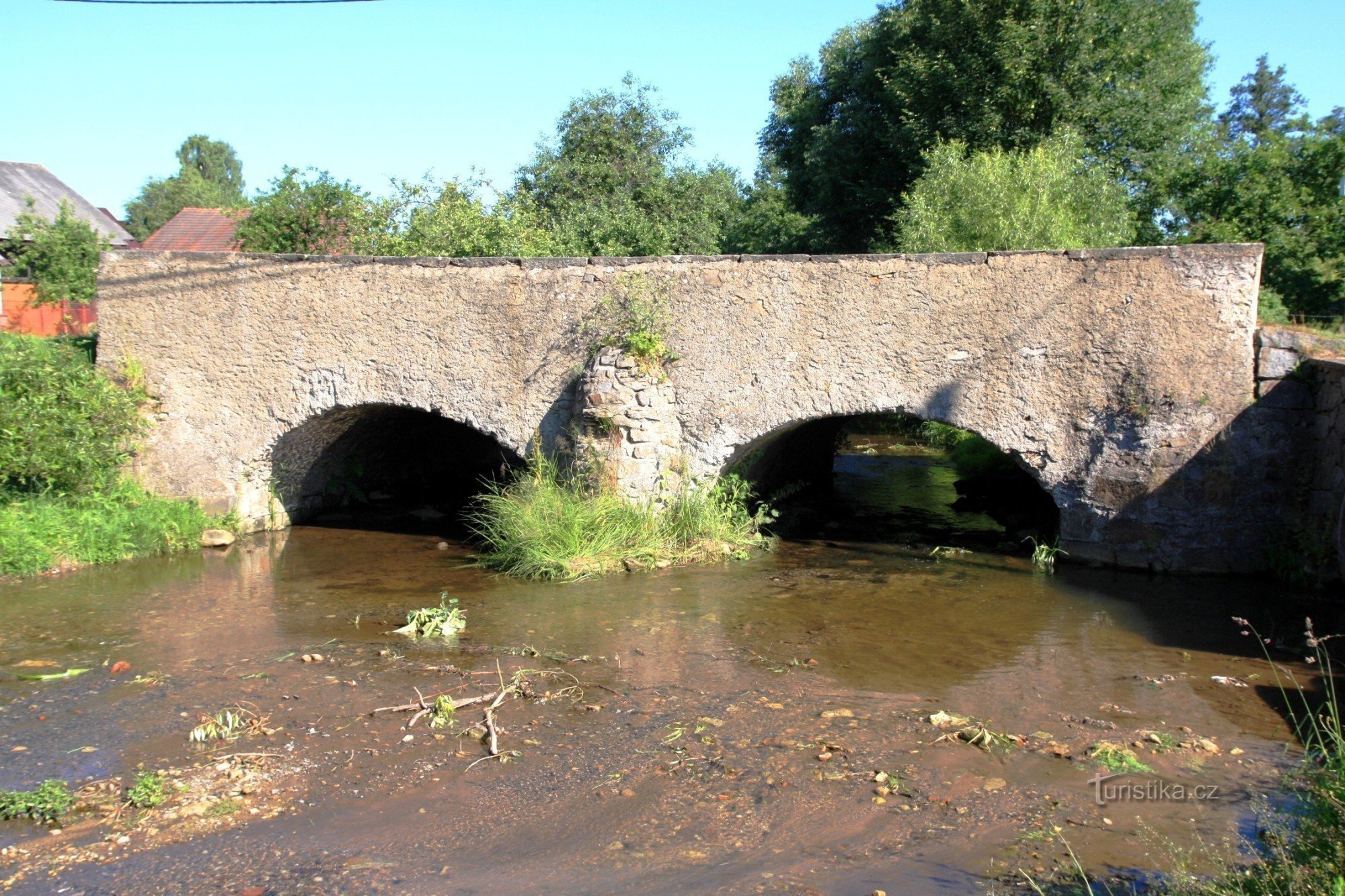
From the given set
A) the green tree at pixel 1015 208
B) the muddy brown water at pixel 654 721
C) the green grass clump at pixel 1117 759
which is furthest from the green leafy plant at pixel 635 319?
the green grass clump at pixel 1117 759

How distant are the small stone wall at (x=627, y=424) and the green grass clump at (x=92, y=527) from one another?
13.5 ft

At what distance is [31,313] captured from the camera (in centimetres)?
1939

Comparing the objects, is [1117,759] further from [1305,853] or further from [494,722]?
[494,722]

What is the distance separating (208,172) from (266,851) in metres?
63.3

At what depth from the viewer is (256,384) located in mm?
9812

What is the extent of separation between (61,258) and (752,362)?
9.58m

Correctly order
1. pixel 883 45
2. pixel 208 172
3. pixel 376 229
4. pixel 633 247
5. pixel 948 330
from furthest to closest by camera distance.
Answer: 1. pixel 208 172
2. pixel 883 45
3. pixel 633 247
4. pixel 376 229
5. pixel 948 330

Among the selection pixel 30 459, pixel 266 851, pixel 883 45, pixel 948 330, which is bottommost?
pixel 266 851

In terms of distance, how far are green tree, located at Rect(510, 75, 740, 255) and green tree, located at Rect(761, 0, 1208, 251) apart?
11.9 ft

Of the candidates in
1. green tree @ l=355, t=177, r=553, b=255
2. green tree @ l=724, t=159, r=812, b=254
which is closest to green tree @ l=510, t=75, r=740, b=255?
green tree @ l=724, t=159, r=812, b=254

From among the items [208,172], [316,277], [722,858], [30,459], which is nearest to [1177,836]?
[722,858]

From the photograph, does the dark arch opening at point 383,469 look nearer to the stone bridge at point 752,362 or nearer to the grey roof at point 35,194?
the stone bridge at point 752,362

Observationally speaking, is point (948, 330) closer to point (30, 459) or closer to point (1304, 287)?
point (1304, 287)

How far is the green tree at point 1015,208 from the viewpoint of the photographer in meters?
11.4
